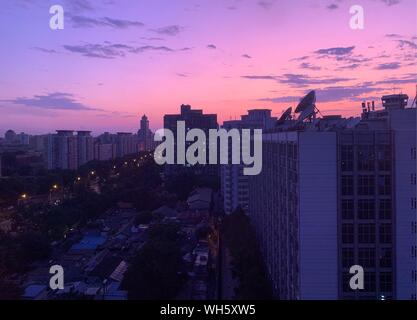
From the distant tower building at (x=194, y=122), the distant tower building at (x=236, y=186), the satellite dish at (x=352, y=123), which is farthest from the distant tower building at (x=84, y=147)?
the satellite dish at (x=352, y=123)

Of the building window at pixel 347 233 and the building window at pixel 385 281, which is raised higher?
the building window at pixel 347 233

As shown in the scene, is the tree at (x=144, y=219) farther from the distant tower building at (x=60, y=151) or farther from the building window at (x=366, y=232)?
the distant tower building at (x=60, y=151)

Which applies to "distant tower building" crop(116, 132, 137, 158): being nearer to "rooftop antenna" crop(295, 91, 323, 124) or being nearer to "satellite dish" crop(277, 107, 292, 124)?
"satellite dish" crop(277, 107, 292, 124)

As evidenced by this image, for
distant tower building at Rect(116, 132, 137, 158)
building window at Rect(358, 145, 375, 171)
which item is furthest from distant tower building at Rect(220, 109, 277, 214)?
distant tower building at Rect(116, 132, 137, 158)

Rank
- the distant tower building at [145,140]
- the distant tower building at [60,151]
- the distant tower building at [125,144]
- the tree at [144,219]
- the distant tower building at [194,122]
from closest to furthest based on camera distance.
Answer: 1. the tree at [144,219]
2. the distant tower building at [194,122]
3. the distant tower building at [60,151]
4. the distant tower building at [145,140]
5. the distant tower building at [125,144]

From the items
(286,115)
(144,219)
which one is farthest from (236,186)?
(286,115)
